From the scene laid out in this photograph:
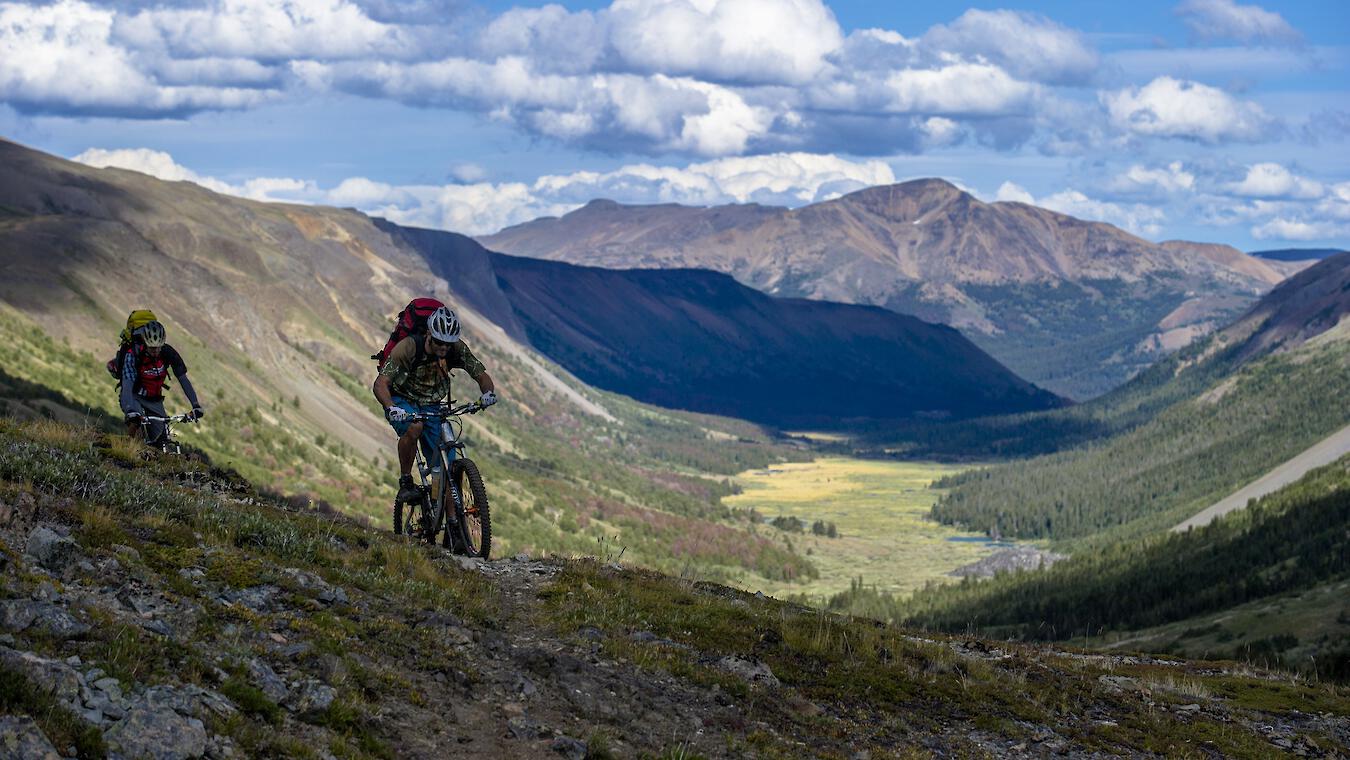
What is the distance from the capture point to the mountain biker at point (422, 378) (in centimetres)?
2125

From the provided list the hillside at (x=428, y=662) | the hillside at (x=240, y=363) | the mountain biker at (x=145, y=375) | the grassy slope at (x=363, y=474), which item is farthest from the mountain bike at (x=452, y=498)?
the hillside at (x=240, y=363)

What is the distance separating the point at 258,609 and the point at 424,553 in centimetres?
525

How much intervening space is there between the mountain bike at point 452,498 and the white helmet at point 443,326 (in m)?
1.29

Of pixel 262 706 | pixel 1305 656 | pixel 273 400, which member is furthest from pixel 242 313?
pixel 262 706

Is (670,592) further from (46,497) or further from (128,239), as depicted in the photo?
(128,239)

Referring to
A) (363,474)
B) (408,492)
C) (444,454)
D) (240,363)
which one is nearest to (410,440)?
(444,454)

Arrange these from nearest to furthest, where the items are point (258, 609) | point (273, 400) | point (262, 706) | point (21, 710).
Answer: point (21, 710)
point (262, 706)
point (258, 609)
point (273, 400)

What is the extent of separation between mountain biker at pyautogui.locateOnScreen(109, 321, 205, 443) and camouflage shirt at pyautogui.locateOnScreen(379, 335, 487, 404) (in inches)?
251

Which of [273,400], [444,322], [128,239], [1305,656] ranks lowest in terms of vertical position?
[1305,656]

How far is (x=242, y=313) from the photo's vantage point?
446 ft

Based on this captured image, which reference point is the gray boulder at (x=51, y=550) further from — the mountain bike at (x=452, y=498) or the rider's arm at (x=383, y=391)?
the mountain bike at (x=452, y=498)

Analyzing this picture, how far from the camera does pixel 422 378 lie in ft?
72.1

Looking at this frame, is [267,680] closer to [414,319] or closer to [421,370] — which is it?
[421,370]

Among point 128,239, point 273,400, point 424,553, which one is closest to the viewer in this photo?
point 424,553
